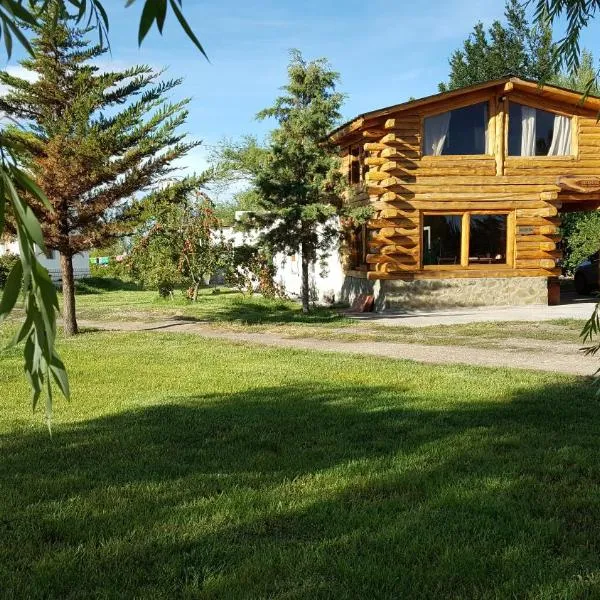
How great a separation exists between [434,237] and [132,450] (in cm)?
1534

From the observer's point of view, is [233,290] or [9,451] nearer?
[9,451]

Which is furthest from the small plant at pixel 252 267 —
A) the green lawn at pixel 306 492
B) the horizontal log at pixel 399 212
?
the green lawn at pixel 306 492

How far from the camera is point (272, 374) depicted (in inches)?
388

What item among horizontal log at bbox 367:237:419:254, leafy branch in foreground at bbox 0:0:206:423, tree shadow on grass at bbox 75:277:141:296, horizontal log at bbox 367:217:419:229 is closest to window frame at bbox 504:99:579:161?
horizontal log at bbox 367:217:419:229

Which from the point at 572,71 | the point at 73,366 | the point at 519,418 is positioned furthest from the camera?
the point at 73,366

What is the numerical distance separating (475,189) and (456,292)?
115 inches

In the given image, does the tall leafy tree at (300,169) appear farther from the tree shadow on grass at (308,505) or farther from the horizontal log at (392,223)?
the tree shadow on grass at (308,505)

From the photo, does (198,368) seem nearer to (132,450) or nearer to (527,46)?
(132,450)

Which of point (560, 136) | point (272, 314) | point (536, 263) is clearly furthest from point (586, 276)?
point (272, 314)

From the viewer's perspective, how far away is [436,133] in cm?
1994

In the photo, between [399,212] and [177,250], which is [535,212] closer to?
[399,212]

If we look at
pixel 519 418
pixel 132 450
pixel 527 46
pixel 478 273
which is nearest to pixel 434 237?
pixel 478 273

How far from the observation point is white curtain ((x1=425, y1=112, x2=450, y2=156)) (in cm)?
1984

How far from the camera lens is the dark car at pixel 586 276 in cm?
2352
